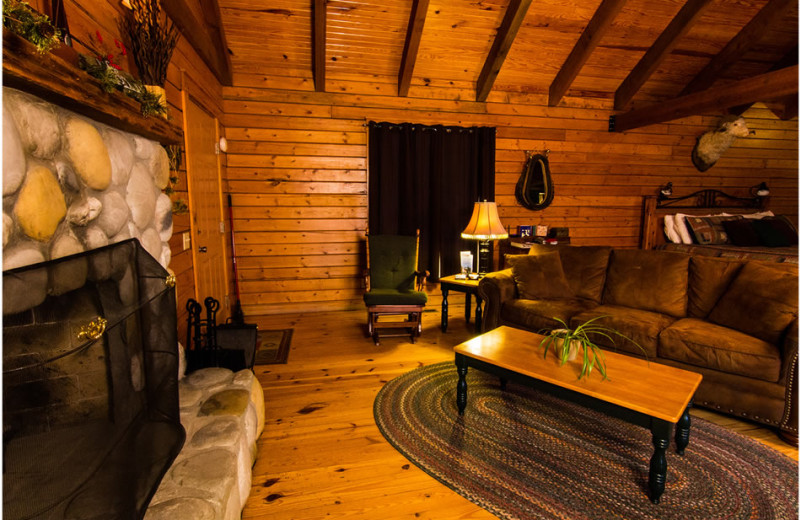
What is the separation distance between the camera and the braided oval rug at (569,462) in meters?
1.58

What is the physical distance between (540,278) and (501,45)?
2.35 m

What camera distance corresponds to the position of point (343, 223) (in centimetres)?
441

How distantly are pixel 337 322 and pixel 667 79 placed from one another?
4.99m

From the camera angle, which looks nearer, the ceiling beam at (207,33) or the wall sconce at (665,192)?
the ceiling beam at (207,33)

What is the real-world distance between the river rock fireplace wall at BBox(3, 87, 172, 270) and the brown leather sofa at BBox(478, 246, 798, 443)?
8.37ft

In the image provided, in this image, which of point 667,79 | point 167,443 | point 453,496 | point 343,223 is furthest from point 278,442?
point 667,79

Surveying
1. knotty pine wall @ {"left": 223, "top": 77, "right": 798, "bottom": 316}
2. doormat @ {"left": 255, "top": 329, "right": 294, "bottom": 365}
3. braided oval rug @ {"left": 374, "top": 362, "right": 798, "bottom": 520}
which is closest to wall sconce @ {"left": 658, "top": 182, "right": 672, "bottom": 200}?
knotty pine wall @ {"left": 223, "top": 77, "right": 798, "bottom": 316}

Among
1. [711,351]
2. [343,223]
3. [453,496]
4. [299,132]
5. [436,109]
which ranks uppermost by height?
[436,109]

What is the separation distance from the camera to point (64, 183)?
1167 mm

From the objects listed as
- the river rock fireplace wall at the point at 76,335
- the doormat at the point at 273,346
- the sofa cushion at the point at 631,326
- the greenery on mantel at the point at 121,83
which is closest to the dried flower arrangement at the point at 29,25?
the river rock fireplace wall at the point at 76,335

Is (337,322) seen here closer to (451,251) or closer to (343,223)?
(343,223)

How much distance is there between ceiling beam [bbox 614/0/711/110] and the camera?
361cm

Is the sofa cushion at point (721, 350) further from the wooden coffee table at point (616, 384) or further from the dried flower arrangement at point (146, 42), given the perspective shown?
the dried flower arrangement at point (146, 42)

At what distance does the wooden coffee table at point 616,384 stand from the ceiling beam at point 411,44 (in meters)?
2.78
